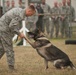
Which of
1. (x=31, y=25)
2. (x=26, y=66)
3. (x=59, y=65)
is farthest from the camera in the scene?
(x=31, y=25)

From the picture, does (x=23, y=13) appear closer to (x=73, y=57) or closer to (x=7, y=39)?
(x=7, y=39)

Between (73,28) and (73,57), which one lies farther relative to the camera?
(73,28)

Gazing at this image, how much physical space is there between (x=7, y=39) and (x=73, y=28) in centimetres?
1176

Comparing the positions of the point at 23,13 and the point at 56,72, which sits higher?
the point at 23,13

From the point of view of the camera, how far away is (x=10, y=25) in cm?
830

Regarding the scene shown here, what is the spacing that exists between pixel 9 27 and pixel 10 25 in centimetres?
9

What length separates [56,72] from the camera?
873 cm

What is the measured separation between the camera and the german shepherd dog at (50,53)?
901cm

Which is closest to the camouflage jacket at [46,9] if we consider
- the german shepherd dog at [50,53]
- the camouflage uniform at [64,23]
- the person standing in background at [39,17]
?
the person standing in background at [39,17]

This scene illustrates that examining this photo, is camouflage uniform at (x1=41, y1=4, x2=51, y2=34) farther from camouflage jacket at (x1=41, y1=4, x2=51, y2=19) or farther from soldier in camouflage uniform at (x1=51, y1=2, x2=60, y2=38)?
soldier in camouflage uniform at (x1=51, y1=2, x2=60, y2=38)

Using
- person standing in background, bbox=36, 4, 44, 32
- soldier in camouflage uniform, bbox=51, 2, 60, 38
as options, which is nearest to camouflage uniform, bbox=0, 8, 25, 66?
person standing in background, bbox=36, 4, 44, 32

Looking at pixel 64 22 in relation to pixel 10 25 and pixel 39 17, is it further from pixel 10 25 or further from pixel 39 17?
pixel 10 25

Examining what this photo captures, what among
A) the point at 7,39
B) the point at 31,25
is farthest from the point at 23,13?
the point at 31,25

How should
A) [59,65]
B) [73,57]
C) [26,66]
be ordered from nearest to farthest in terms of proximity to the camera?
[59,65] < [26,66] < [73,57]
